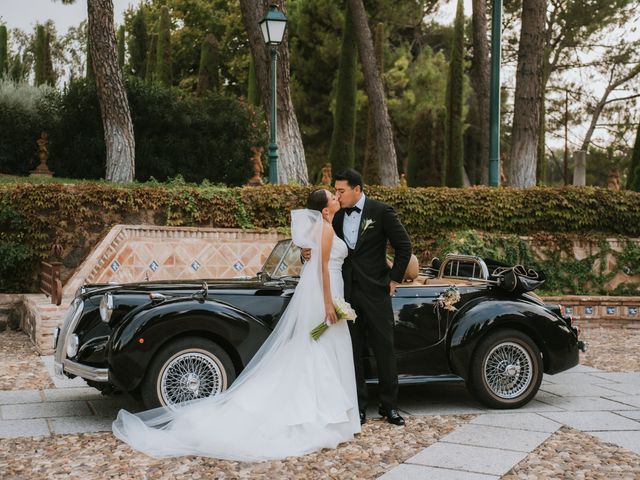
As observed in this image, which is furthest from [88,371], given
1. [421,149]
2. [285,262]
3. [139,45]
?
[139,45]

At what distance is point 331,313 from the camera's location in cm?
558

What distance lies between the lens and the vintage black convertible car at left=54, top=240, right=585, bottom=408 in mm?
5559

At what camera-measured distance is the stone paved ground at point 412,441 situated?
181 inches

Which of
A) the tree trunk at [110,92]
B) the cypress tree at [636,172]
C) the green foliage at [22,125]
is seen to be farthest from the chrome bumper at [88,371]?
the cypress tree at [636,172]

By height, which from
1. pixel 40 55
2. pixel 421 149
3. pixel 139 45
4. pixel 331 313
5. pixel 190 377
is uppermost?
pixel 139 45

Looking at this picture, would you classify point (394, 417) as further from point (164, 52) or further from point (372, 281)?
point (164, 52)

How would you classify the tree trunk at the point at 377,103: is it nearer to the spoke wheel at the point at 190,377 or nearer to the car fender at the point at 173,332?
the car fender at the point at 173,332

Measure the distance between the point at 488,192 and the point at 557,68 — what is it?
27.2 m

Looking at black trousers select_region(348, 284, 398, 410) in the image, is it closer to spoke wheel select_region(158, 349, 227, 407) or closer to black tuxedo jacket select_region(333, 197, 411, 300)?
black tuxedo jacket select_region(333, 197, 411, 300)

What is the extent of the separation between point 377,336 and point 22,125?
15.2m

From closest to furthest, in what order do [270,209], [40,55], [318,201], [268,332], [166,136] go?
[318,201], [268,332], [270,209], [166,136], [40,55]

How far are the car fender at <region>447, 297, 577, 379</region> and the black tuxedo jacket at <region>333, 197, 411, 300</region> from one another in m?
0.97

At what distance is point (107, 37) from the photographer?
14.5 m

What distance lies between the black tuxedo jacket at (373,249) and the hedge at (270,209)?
6.45 m
